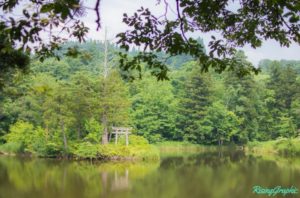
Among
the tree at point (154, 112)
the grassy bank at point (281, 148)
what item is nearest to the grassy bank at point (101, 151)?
the tree at point (154, 112)

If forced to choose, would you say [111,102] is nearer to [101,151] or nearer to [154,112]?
[101,151]

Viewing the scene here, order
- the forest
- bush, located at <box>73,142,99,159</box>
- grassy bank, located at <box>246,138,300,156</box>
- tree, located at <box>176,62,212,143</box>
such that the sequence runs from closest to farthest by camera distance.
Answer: bush, located at <box>73,142,99,159</box>, the forest, grassy bank, located at <box>246,138,300,156</box>, tree, located at <box>176,62,212,143</box>

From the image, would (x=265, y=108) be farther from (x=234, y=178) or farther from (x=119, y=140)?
(x=234, y=178)

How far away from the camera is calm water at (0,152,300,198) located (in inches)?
383

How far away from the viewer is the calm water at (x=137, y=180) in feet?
31.9

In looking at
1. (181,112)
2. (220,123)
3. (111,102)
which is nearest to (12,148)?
(111,102)

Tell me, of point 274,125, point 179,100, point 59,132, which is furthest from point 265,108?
point 59,132

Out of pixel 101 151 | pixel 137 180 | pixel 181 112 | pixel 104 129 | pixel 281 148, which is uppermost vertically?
pixel 181 112

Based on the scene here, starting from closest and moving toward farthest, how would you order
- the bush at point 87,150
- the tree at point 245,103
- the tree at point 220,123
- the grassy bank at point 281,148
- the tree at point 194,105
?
the bush at point 87,150
the grassy bank at point 281,148
the tree at point 220,123
the tree at point 194,105
the tree at point 245,103

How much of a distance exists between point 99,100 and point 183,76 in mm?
14674

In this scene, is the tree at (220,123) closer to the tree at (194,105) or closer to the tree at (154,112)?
the tree at (194,105)

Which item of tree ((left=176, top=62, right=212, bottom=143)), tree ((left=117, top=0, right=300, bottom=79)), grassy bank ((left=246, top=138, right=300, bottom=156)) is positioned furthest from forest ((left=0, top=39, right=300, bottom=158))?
tree ((left=117, top=0, right=300, bottom=79))

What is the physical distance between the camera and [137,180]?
11766 mm

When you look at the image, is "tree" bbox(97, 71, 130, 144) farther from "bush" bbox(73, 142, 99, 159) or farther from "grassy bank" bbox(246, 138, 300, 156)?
"grassy bank" bbox(246, 138, 300, 156)
